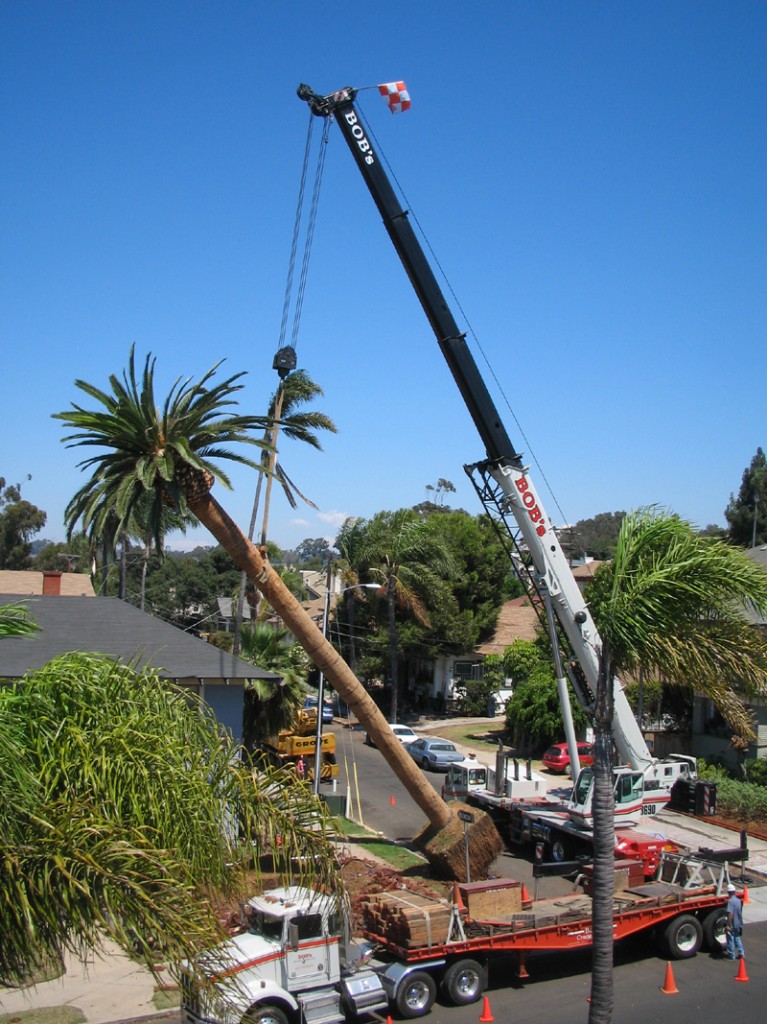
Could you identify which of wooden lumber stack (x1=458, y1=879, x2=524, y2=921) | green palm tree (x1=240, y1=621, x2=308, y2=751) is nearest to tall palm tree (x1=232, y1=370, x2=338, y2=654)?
green palm tree (x1=240, y1=621, x2=308, y2=751)

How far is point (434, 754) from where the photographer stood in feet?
124

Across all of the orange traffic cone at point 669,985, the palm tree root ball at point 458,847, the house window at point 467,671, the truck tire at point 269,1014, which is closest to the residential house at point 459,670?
the house window at point 467,671

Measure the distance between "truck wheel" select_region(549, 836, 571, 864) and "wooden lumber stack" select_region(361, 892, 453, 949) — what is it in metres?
8.14

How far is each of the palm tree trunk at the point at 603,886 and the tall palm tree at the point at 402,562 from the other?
3764 cm

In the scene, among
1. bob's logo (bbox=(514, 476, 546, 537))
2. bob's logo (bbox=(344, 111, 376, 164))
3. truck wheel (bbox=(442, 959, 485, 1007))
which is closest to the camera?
truck wheel (bbox=(442, 959, 485, 1007))

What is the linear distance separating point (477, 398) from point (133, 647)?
419 inches

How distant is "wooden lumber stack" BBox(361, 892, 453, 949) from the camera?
1552 centimetres

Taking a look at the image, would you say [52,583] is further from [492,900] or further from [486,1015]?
[486,1015]

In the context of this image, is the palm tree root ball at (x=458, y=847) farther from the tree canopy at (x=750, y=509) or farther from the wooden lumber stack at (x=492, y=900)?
the tree canopy at (x=750, y=509)

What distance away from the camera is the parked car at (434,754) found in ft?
123

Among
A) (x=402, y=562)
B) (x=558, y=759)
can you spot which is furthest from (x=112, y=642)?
(x=402, y=562)

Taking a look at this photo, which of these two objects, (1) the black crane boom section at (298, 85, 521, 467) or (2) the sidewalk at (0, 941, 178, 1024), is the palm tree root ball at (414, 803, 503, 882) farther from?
(1) the black crane boom section at (298, 85, 521, 467)

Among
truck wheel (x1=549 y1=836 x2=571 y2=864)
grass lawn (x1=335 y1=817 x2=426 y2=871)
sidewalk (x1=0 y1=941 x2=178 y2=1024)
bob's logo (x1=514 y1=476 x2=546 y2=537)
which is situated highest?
bob's logo (x1=514 y1=476 x2=546 y2=537)

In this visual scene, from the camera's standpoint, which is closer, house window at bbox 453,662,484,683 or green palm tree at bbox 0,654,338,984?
green palm tree at bbox 0,654,338,984
